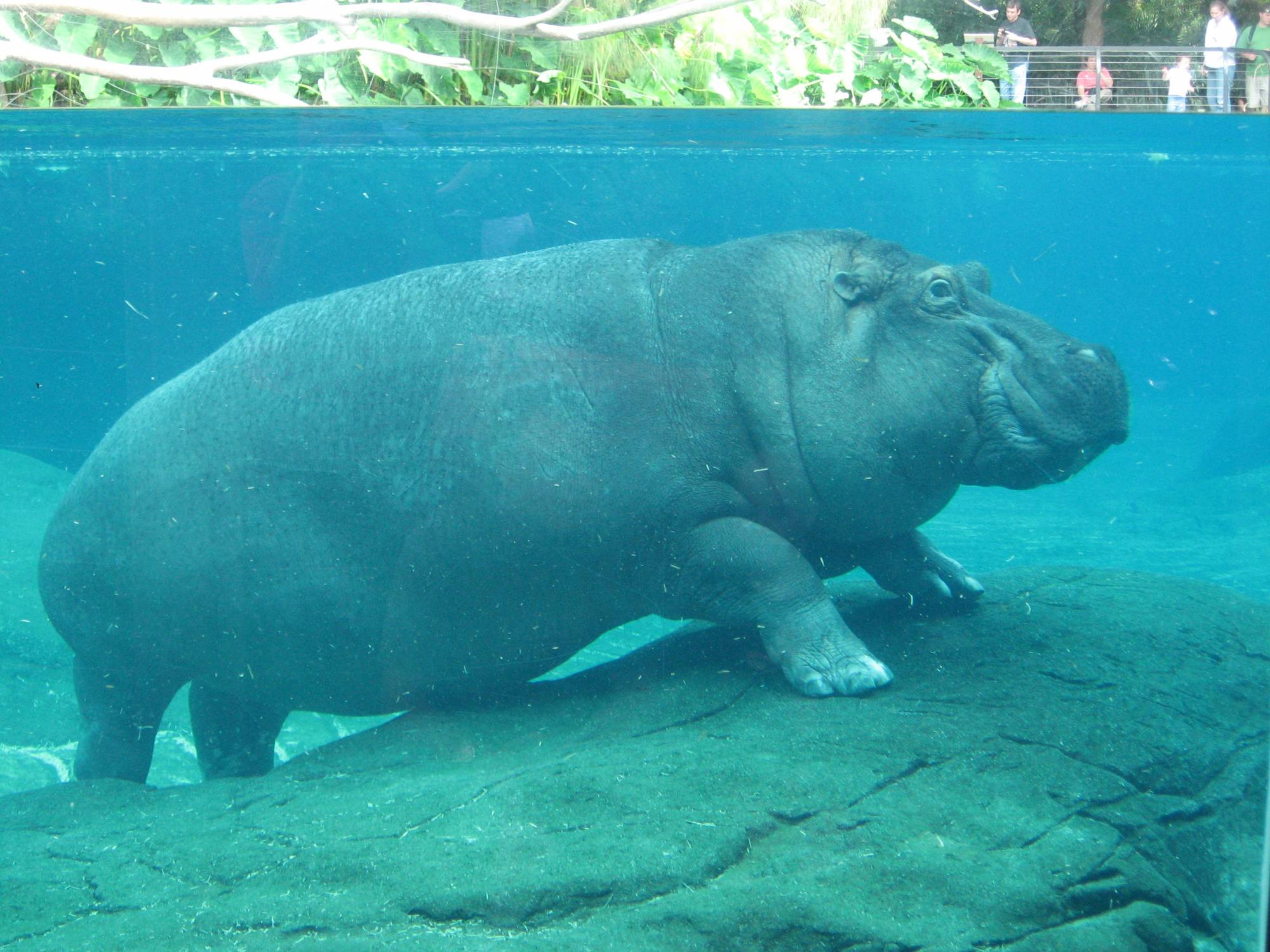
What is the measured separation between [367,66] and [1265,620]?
13.0 ft

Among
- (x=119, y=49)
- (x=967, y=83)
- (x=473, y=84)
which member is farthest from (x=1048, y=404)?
(x=119, y=49)

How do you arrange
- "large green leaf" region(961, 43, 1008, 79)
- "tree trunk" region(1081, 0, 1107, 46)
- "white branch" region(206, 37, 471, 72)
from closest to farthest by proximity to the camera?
1. "tree trunk" region(1081, 0, 1107, 46)
2. "large green leaf" region(961, 43, 1008, 79)
3. "white branch" region(206, 37, 471, 72)

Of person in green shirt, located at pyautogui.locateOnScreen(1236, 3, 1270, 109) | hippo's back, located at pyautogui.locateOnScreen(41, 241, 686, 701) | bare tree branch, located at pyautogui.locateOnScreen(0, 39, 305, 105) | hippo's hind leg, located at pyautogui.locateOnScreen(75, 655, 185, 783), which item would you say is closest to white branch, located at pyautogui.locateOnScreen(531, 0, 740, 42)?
hippo's back, located at pyautogui.locateOnScreen(41, 241, 686, 701)

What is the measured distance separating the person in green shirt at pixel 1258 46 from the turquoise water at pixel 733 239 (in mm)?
315

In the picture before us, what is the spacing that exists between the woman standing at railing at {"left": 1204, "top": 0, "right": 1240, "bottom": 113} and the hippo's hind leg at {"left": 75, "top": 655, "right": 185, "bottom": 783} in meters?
4.24

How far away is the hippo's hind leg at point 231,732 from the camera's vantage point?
4.20 metres

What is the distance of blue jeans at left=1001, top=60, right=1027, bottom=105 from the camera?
260cm

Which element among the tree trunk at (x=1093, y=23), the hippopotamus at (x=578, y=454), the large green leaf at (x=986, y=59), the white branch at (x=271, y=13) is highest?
the white branch at (x=271, y=13)

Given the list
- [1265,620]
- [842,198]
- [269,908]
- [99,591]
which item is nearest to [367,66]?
[99,591]

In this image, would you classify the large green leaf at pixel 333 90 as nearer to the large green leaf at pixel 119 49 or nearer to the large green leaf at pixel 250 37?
the large green leaf at pixel 250 37

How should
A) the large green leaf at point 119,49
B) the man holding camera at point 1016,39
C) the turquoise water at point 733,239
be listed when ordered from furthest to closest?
1. the large green leaf at point 119,49
2. the man holding camera at point 1016,39
3. the turquoise water at point 733,239

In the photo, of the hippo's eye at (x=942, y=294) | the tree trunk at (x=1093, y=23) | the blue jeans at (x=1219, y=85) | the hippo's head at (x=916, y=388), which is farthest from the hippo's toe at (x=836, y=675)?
the blue jeans at (x=1219, y=85)

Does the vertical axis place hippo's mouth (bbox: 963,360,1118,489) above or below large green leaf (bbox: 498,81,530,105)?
below

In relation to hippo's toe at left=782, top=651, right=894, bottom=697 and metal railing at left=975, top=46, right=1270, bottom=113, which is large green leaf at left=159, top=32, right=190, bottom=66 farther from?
hippo's toe at left=782, top=651, right=894, bottom=697
